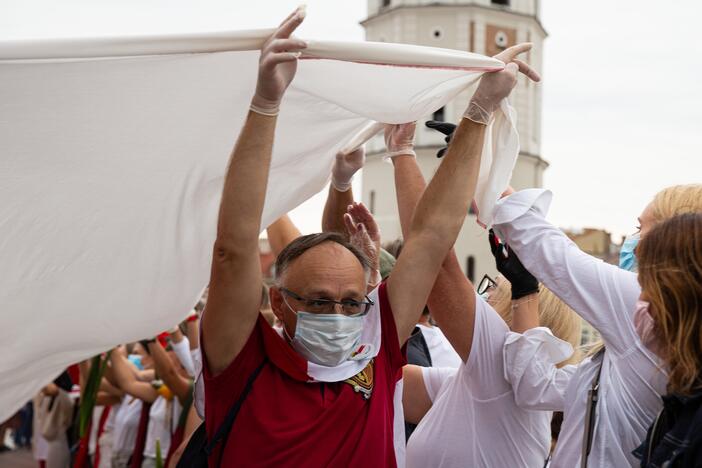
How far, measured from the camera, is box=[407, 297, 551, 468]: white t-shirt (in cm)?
328

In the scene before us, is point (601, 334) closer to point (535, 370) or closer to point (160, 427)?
Result: point (535, 370)

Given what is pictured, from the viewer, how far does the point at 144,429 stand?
731 centimetres

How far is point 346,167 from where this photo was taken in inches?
148

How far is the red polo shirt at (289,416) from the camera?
2645 millimetres

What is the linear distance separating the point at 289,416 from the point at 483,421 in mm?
902

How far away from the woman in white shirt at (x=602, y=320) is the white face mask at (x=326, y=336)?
615 millimetres

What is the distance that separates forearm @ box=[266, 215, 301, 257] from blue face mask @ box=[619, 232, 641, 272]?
147 cm

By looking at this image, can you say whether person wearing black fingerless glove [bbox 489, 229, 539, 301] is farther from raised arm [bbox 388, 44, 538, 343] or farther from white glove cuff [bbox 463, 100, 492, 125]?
white glove cuff [bbox 463, 100, 492, 125]

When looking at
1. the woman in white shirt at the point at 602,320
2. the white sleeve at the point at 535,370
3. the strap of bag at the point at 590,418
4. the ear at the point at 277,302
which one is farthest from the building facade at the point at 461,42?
the strap of bag at the point at 590,418

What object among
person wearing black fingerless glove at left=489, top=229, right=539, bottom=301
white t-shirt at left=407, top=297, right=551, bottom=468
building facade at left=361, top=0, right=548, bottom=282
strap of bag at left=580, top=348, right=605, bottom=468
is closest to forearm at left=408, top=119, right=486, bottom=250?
person wearing black fingerless glove at left=489, top=229, right=539, bottom=301

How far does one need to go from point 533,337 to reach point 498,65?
0.91 meters

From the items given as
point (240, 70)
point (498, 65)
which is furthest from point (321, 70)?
point (498, 65)

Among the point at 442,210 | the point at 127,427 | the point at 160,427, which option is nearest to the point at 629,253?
the point at 442,210

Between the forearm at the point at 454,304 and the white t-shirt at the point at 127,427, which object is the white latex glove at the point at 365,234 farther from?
the white t-shirt at the point at 127,427
